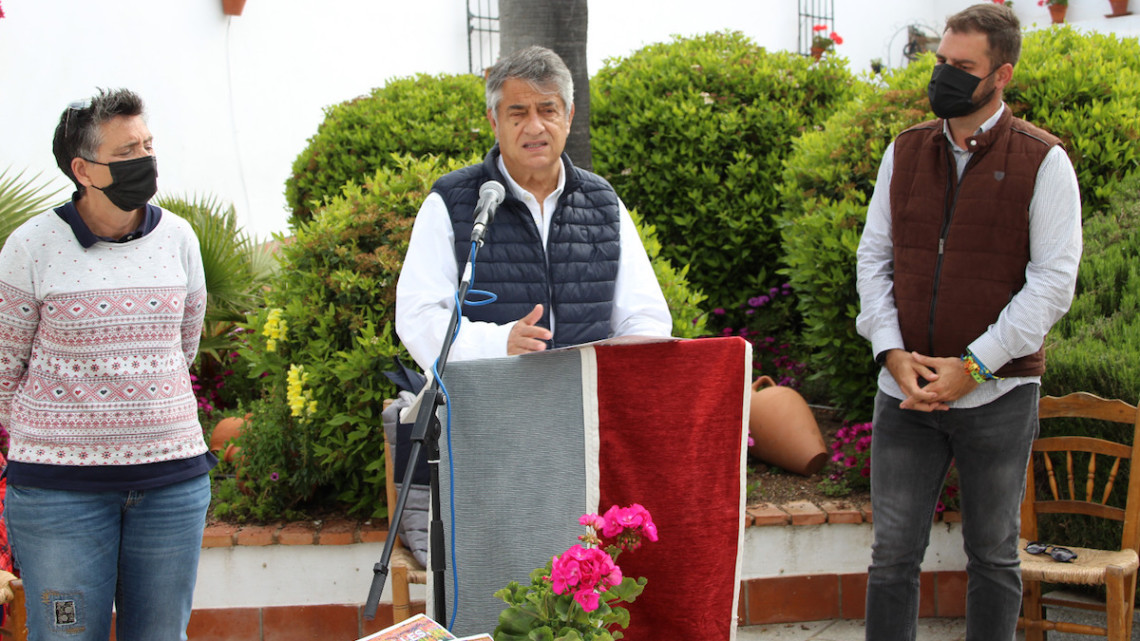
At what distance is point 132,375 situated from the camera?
9.14 ft

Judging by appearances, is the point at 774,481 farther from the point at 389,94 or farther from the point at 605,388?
the point at 389,94

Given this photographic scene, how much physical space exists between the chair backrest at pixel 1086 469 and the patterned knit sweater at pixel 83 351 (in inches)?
121

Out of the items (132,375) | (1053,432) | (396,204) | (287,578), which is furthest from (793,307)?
(132,375)

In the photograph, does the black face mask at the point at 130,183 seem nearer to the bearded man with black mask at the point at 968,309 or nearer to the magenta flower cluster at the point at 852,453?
the bearded man with black mask at the point at 968,309

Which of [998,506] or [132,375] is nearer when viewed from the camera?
[132,375]

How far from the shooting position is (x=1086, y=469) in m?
4.08

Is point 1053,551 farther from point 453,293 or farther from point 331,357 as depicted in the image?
point 331,357

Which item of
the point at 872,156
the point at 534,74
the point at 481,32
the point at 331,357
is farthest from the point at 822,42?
the point at 534,74

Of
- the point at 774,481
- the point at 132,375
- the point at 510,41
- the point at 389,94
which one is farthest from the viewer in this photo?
the point at 389,94

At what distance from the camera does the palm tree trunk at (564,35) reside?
5395mm

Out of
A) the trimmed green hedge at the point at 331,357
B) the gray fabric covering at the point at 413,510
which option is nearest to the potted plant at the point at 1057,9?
the trimmed green hedge at the point at 331,357

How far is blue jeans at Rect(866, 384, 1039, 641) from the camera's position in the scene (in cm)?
319

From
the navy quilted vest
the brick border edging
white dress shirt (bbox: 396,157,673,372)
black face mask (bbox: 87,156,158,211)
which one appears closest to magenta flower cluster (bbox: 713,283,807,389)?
the brick border edging

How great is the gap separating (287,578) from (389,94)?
Result: 154 inches
